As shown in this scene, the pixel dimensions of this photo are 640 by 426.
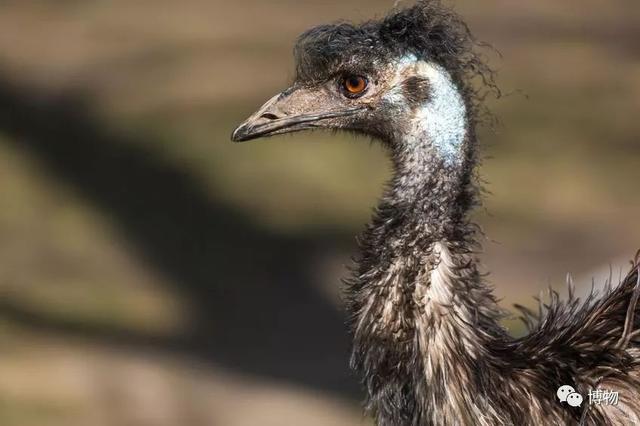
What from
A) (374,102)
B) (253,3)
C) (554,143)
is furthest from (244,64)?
(374,102)

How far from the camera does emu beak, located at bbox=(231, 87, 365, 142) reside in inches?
172

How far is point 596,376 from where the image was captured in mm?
4090

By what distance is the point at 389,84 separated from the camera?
422 cm

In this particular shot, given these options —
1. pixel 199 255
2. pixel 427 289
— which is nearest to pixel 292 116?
pixel 427 289

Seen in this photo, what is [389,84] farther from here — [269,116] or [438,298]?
[438,298]

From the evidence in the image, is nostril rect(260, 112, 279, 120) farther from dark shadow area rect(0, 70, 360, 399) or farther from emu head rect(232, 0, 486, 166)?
dark shadow area rect(0, 70, 360, 399)

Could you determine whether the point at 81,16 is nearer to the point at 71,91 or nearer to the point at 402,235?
the point at 71,91

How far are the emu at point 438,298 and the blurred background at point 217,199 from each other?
2.81m

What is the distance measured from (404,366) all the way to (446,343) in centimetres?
13

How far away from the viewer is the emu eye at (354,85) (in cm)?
429

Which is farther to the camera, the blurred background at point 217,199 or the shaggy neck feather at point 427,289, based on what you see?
the blurred background at point 217,199

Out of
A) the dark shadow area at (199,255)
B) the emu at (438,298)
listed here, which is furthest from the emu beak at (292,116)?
the dark shadow area at (199,255)

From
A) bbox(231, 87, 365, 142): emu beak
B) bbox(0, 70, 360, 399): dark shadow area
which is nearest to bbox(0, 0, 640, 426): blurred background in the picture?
bbox(0, 70, 360, 399): dark shadow area

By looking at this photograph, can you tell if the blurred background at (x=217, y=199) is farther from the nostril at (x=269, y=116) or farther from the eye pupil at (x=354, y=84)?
the eye pupil at (x=354, y=84)
